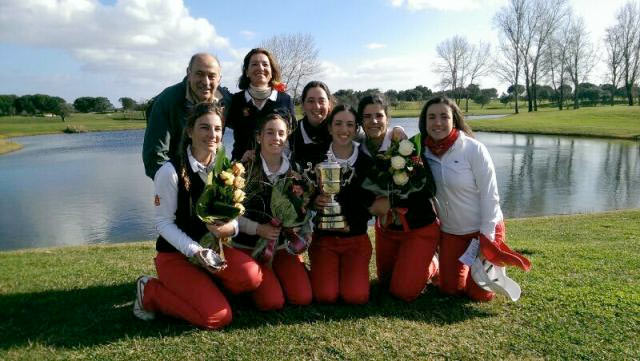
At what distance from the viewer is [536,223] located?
32.0 ft

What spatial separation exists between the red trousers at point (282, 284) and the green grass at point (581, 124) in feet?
113

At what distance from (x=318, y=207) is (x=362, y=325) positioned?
45.9 inches

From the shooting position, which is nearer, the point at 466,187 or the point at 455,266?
the point at 466,187

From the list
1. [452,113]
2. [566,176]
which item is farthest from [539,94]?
[452,113]

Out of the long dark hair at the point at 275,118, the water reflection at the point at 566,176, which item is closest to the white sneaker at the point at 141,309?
the long dark hair at the point at 275,118

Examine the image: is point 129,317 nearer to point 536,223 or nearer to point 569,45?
point 536,223

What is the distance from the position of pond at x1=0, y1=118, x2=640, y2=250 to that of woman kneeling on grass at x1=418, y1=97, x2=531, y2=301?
790 cm

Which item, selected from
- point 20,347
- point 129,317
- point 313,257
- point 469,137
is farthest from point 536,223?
point 20,347

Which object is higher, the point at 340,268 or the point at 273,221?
the point at 273,221

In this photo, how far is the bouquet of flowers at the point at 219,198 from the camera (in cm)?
377

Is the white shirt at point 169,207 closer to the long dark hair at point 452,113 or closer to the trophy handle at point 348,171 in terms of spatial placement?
the trophy handle at point 348,171

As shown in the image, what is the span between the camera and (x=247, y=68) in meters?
5.15

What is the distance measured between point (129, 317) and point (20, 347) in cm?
81

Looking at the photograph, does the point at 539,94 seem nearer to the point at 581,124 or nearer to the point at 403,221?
the point at 581,124
